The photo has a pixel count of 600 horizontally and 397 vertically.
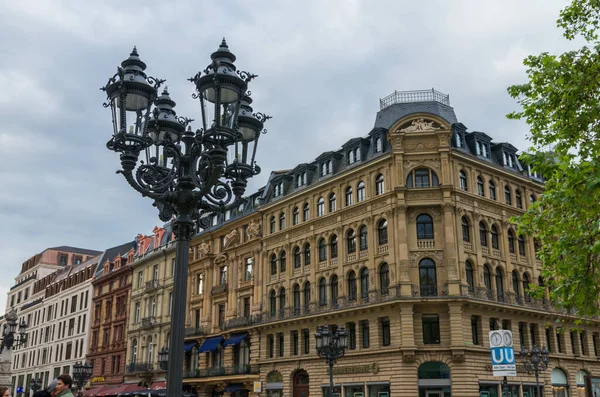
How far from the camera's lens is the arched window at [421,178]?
125 feet

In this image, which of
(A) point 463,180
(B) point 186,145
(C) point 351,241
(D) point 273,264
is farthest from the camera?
(D) point 273,264

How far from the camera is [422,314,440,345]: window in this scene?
35656mm

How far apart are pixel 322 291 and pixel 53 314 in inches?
2017

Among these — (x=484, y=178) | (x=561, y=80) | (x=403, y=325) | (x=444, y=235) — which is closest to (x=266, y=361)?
A: (x=403, y=325)

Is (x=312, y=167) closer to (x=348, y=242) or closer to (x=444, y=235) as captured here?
(x=348, y=242)

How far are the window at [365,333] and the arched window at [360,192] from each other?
8.00 m

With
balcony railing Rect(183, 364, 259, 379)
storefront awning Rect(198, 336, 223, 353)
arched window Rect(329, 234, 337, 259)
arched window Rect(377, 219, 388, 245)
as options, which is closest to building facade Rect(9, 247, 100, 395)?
balcony railing Rect(183, 364, 259, 379)

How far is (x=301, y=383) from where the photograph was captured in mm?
41875

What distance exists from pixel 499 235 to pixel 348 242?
989 cm

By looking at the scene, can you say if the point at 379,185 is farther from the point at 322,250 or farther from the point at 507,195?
the point at 507,195

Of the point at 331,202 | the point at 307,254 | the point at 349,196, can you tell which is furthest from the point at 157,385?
the point at 349,196

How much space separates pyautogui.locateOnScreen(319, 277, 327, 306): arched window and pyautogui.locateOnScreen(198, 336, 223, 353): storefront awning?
1135 cm

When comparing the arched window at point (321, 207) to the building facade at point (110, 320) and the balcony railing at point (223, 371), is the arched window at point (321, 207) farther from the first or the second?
the building facade at point (110, 320)

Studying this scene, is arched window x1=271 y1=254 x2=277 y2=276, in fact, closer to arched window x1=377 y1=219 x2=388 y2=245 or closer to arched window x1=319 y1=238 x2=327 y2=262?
arched window x1=319 y1=238 x2=327 y2=262
